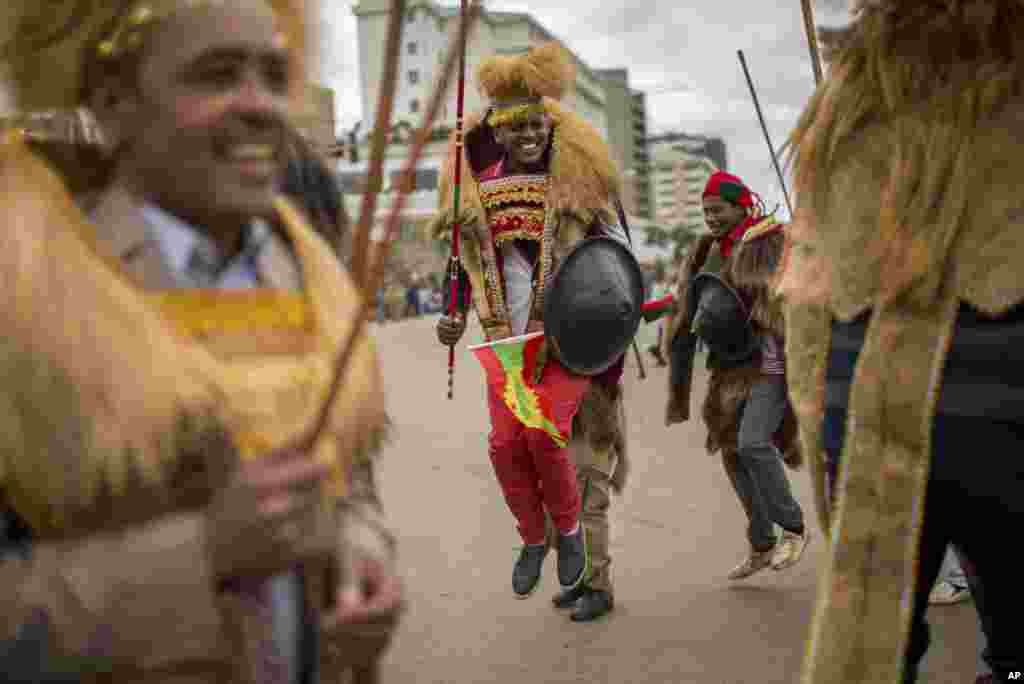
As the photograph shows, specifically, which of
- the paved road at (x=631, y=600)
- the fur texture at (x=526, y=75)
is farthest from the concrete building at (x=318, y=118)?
the fur texture at (x=526, y=75)

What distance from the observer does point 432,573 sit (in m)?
6.27

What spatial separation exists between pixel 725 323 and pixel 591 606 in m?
1.39

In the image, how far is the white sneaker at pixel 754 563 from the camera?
5.82m

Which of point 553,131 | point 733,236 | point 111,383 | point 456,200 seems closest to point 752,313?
point 733,236

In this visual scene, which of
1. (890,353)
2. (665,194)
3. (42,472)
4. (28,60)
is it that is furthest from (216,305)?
(665,194)

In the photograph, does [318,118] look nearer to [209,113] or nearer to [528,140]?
[209,113]

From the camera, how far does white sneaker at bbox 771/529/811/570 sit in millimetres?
5812

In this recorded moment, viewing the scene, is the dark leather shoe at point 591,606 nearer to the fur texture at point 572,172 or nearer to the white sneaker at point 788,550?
the white sneaker at point 788,550

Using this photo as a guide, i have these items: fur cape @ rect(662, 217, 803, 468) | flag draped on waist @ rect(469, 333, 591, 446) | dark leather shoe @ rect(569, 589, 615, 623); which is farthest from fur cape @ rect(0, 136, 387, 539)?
fur cape @ rect(662, 217, 803, 468)

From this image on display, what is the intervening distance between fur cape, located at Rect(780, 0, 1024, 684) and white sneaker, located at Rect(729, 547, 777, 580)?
2.98 m

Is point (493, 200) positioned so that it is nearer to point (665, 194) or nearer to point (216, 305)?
point (216, 305)

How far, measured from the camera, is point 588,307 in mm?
5395

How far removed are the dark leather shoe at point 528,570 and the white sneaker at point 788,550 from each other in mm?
1054

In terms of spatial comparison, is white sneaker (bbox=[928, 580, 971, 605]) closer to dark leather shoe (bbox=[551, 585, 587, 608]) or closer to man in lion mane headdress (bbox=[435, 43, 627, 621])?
man in lion mane headdress (bbox=[435, 43, 627, 621])
